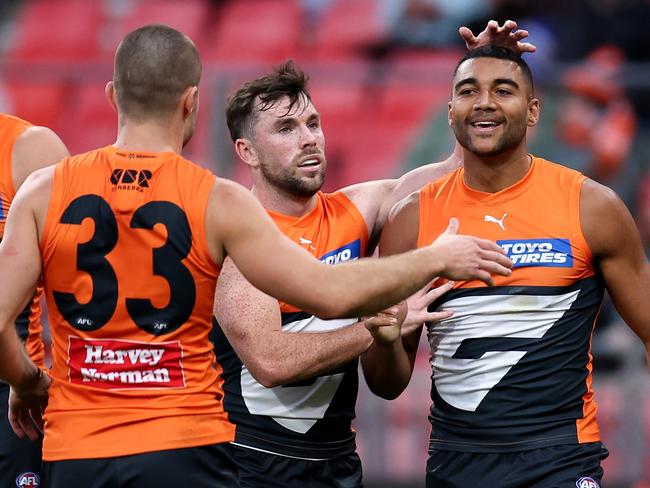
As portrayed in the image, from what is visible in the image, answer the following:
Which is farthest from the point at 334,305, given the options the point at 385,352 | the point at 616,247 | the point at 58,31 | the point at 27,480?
the point at 58,31

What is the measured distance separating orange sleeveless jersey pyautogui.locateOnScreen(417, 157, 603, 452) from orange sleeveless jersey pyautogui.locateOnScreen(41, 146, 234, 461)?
1287 mm

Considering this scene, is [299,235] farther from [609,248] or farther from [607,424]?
[607,424]

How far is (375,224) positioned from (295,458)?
1154mm

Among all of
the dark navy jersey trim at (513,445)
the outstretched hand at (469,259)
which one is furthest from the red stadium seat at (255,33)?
the outstretched hand at (469,259)

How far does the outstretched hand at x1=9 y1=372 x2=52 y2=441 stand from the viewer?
4.29 m

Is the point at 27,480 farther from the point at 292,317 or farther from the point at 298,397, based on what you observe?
the point at 292,317

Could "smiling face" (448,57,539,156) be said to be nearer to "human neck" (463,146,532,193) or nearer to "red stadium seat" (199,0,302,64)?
"human neck" (463,146,532,193)

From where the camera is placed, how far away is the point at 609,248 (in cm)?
486

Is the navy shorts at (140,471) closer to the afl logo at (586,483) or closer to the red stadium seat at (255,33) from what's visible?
the afl logo at (586,483)

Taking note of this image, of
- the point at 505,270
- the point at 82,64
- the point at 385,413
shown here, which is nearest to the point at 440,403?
the point at 505,270

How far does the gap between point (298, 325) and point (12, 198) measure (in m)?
1.37

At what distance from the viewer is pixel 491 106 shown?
5.04 m

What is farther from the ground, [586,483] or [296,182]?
[296,182]

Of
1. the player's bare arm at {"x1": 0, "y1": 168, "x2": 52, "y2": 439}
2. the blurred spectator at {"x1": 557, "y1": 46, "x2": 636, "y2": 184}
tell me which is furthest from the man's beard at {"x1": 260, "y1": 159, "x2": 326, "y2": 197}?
the blurred spectator at {"x1": 557, "y1": 46, "x2": 636, "y2": 184}
